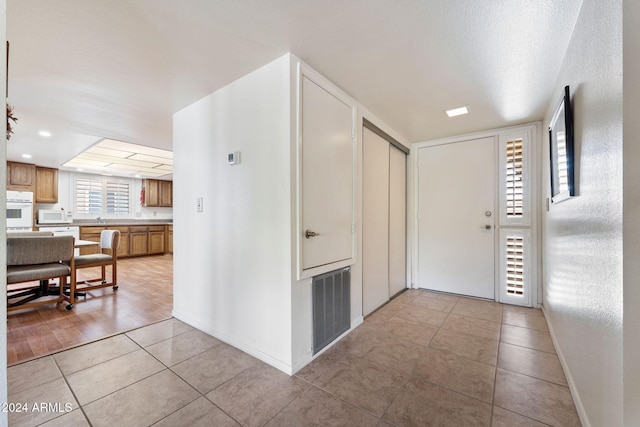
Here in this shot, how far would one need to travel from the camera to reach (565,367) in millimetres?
1817

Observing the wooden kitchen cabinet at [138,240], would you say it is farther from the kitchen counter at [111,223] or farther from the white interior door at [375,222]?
the white interior door at [375,222]

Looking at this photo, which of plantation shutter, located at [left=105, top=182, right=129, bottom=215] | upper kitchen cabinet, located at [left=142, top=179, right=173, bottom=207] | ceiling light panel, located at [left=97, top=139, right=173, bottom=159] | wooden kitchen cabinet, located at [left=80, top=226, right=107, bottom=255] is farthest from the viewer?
upper kitchen cabinet, located at [left=142, top=179, right=173, bottom=207]

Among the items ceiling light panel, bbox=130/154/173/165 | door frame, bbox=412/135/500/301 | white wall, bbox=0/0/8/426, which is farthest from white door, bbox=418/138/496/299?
ceiling light panel, bbox=130/154/173/165

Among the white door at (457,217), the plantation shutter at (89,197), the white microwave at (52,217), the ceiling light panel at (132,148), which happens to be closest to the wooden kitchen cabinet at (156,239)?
the plantation shutter at (89,197)

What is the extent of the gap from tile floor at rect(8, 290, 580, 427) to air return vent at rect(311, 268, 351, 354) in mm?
118

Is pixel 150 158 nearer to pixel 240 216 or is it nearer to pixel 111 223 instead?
pixel 111 223

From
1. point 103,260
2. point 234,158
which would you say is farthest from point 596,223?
point 103,260

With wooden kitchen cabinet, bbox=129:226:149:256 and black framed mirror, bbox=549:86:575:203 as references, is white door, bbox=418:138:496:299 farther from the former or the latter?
wooden kitchen cabinet, bbox=129:226:149:256

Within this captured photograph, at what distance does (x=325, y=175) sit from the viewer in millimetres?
2162

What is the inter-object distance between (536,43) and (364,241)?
206cm

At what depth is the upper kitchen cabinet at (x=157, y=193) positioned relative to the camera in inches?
288

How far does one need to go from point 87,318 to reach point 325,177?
3007 millimetres

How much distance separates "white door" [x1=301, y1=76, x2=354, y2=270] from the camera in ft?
6.47

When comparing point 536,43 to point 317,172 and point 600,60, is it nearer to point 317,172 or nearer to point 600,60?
point 600,60
